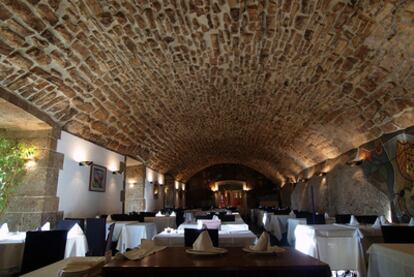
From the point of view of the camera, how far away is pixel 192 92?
5.93 m

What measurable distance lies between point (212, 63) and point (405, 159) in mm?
3697

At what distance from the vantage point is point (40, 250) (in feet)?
8.61

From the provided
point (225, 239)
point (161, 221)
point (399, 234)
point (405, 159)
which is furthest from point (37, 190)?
point (405, 159)

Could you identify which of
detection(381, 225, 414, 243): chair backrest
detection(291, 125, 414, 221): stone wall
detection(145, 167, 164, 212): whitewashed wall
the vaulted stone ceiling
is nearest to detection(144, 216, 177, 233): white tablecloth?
the vaulted stone ceiling

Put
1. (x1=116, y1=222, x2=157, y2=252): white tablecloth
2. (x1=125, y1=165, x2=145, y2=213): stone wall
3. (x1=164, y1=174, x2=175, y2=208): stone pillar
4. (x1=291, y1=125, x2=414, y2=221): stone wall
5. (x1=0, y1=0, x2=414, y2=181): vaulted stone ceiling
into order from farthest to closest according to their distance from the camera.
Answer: (x1=164, y1=174, x2=175, y2=208): stone pillar → (x1=125, y1=165, x2=145, y2=213): stone wall → (x1=116, y1=222, x2=157, y2=252): white tablecloth → (x1=291, y1=125, x2=414, y2=221): stone wall → (x1=0, y1=0, x2=414, y2=181): vaulted stone ceiling

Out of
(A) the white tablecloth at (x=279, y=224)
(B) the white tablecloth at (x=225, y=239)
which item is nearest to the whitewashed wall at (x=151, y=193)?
(A) the white tablecloth at (x=279, y=224)

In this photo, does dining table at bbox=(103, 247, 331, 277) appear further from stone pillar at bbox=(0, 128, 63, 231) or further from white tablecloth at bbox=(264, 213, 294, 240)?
white tablecloth at bbox=(264, 213, 294, 240)

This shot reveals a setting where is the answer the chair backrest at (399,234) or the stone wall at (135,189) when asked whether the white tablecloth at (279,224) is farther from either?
the chair backrest at (399,234)

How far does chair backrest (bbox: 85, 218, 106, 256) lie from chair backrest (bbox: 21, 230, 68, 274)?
4.86ft

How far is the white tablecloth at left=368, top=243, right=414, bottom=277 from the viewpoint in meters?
1.83

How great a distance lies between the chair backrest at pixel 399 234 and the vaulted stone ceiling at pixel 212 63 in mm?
2439

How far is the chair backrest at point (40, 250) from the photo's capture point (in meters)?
2.57

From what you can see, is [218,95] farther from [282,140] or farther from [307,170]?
[307,170]

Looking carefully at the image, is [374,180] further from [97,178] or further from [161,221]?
[97,178]
